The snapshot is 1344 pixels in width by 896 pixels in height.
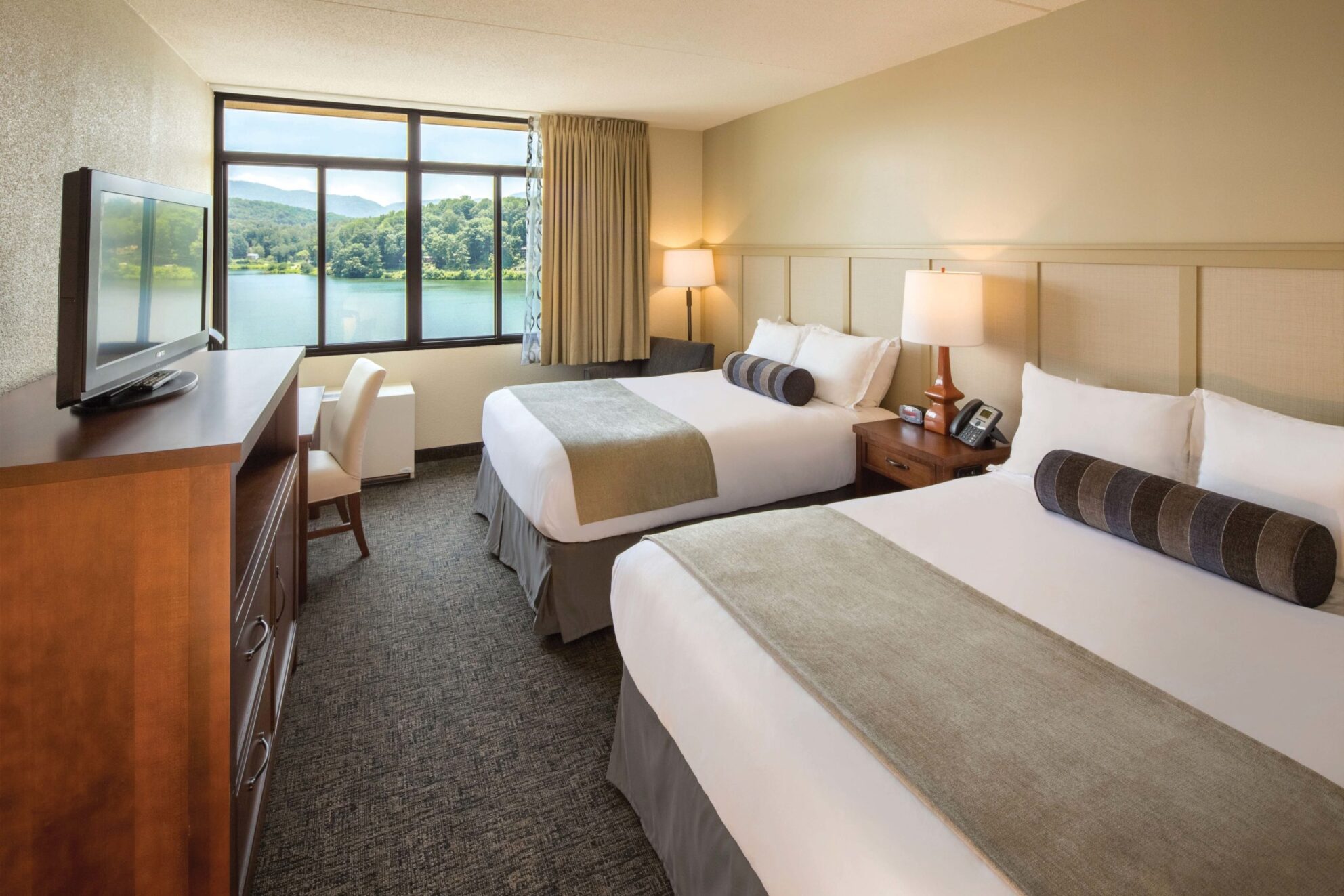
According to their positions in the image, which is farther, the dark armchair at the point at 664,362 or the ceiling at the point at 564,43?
the dark armchair at the point at 664,362

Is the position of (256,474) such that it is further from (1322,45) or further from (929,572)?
(1322,45)

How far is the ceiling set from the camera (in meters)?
2.89

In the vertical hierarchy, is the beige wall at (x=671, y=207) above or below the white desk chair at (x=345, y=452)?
above

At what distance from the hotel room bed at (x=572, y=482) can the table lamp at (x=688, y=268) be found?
5.29ft

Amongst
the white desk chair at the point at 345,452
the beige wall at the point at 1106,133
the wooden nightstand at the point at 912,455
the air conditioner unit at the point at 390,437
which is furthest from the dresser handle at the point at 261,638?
the beige wall at the point at 1106,133

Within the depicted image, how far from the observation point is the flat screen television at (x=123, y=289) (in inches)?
58.2

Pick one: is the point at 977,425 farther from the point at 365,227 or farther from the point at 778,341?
→ the point at 365,227

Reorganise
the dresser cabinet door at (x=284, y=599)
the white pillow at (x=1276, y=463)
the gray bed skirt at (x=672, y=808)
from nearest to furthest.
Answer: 1. the gray bed skirt at (x=672, y=808)
2. the white pillow at (x=1276, y=463)
3. the dresser cabinet door at (x=284, y=599)

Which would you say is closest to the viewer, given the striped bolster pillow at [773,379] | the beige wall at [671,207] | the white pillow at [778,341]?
the striped bolster pillow at [773,379]

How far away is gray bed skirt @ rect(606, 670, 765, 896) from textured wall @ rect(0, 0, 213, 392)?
1912 millimetres

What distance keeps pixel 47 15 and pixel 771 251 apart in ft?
12.2

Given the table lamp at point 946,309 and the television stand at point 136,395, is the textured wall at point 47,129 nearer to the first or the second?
the television stand at point 136,395

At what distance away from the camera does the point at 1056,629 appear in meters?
1.52

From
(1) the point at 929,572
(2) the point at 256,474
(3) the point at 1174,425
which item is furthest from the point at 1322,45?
(2) the point at 256,474
